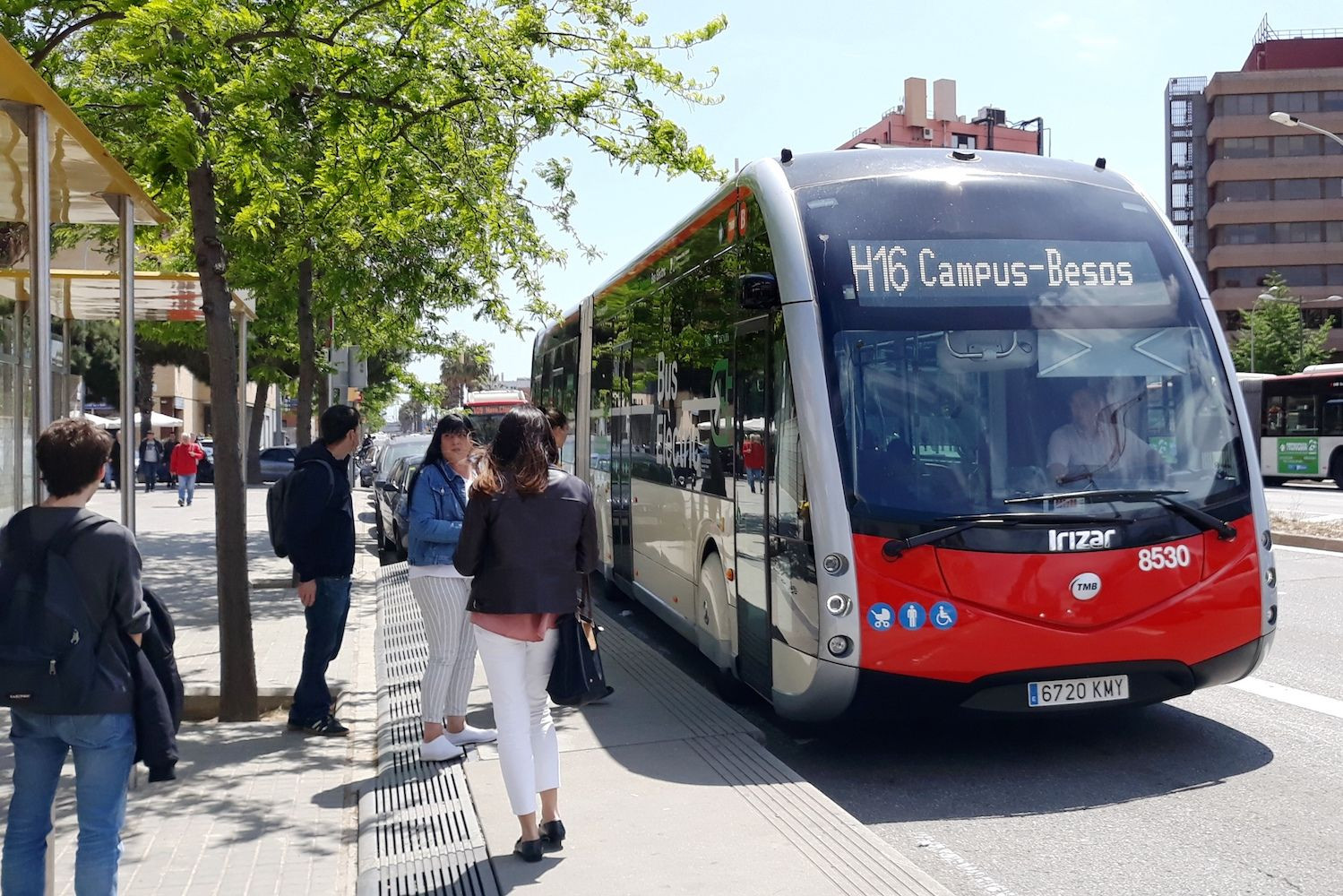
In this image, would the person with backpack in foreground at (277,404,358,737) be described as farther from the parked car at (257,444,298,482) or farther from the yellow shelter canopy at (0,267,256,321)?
the parked car at (257,444,298,482)

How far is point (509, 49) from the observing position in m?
9.57

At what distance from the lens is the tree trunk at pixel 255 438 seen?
152 feet

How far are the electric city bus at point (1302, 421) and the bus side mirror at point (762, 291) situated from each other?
1122 inches

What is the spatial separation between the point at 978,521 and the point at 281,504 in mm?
3634

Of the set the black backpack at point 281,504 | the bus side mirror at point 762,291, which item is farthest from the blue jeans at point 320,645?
the bus side mirror at point 762,291

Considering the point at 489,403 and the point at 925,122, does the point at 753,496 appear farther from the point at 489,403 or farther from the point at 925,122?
the point at 925,122

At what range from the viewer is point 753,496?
24.9 feet

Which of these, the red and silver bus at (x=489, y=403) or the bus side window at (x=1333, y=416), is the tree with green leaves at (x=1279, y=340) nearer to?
the bus side window at (x=1333, y=416)

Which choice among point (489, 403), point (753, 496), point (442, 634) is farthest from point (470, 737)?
point (489, 403)

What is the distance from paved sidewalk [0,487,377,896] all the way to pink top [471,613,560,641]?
1.11 metres

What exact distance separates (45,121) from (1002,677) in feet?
15.7

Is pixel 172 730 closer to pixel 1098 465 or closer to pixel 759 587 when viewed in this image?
pixel 759 587

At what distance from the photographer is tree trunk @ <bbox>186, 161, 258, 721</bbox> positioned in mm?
8039

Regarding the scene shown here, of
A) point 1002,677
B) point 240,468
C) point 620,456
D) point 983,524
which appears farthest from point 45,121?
point 620,456
